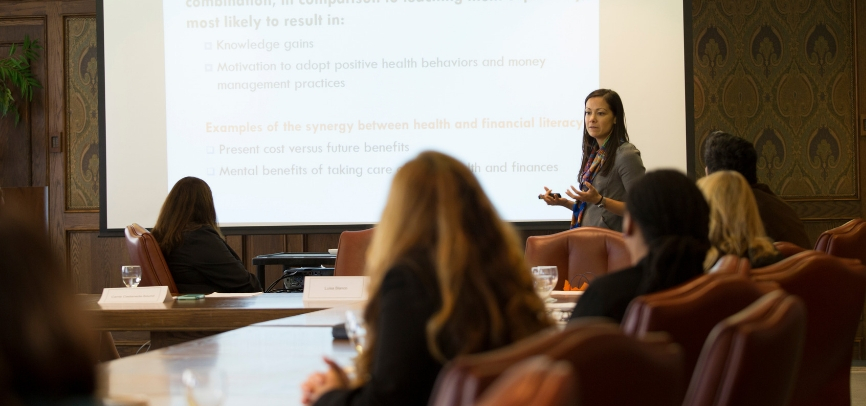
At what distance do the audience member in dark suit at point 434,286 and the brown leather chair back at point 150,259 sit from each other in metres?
2.84

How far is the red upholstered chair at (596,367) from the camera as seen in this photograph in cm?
63

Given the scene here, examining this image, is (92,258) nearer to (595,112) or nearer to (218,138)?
(218,138)

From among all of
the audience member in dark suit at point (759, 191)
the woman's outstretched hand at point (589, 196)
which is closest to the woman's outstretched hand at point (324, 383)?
the audience member in dark suit at point (759, 191)

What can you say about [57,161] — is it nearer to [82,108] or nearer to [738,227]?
[82,108]

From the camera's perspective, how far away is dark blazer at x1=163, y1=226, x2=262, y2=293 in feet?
13.5

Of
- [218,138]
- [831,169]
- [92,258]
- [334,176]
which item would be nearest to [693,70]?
[831,169]

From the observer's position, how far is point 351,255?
13.6 ft

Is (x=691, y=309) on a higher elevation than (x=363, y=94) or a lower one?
lower

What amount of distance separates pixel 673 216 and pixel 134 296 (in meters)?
2.21

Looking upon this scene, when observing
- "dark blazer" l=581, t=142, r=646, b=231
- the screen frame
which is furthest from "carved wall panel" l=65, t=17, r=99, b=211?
"dark blazer" l=581, t=142, r=646, b=231

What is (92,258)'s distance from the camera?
607 centimetres

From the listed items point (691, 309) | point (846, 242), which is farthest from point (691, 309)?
point (846, 242)

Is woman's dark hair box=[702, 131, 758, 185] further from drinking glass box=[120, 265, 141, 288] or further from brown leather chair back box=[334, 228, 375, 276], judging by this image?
drinking glass box=[120, 265, 141, 288]

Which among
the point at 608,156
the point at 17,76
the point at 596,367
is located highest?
the point at 17,76
